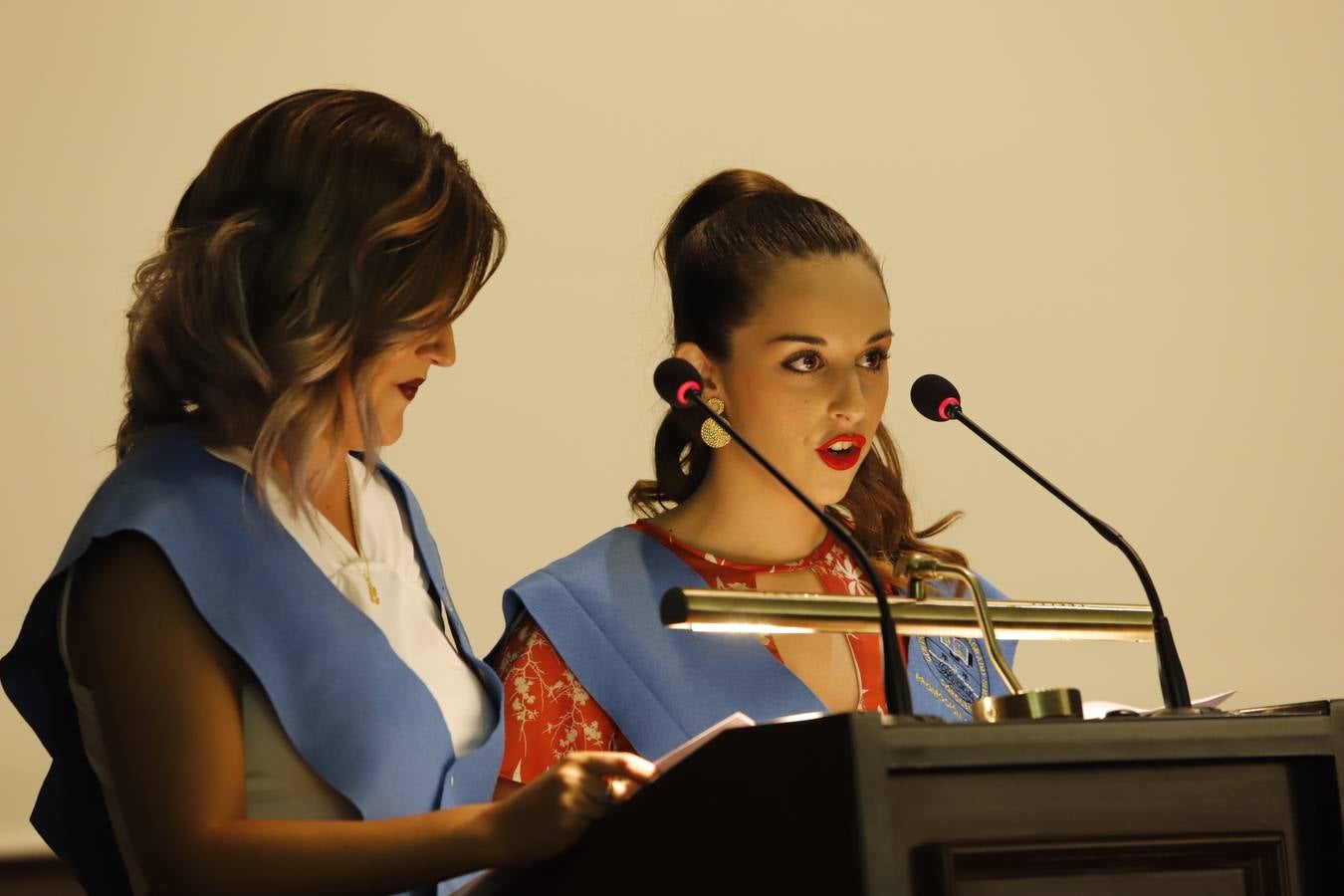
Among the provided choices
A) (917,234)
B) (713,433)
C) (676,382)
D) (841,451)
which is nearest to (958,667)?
(841,451)

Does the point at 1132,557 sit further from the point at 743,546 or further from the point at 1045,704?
the point at 743,546

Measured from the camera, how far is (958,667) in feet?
6.40

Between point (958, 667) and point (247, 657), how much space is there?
939 mm

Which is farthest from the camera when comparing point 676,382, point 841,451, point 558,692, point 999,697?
point 841,451

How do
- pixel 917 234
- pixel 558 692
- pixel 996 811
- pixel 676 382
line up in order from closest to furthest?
pixel 996 811
pixel 676 382
pixel 558 692
pixel 917 234

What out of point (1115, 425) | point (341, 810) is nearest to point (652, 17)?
point (1115, 425)

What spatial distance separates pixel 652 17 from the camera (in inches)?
99.1

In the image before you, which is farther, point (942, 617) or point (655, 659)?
point (655, 659)

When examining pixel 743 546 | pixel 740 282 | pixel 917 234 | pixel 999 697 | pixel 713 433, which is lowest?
pixel 999 697

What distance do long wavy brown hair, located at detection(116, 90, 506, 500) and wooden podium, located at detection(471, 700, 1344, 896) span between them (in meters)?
0.49

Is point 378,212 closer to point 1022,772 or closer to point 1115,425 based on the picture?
point 1022,772

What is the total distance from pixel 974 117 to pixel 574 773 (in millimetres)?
1748

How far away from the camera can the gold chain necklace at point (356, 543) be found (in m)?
1.52

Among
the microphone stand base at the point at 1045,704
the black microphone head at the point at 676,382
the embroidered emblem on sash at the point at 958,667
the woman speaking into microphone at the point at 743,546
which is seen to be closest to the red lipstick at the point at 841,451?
the woman speaking into microphone at the point at 743,546
